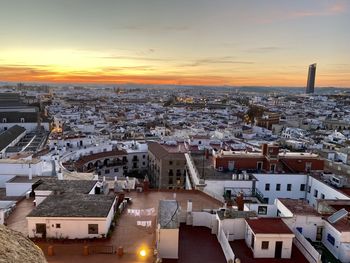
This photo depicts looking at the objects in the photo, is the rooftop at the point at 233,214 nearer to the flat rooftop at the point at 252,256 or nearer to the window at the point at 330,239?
the flat rooftop at the point at 252,256

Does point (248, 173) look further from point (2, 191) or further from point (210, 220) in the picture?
point (2, 191)

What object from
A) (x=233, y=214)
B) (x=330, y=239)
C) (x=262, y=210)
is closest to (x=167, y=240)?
(x=233, y=214)

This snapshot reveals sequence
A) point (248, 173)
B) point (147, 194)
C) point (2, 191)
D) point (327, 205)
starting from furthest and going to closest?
point (248, 173), point (2, 191), point (147, 194), point (327, 205)

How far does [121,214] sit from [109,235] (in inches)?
132

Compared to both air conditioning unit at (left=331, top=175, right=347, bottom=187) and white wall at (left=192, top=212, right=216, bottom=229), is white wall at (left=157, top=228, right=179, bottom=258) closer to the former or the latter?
white wall at (left=192, top=212, right=216, bottom=229)

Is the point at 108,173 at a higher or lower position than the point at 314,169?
lower

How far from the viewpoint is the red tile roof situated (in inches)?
781

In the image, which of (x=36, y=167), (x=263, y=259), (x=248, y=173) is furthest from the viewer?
(x=248, y=173)

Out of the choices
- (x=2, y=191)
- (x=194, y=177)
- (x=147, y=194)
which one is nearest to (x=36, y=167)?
(x=2, y=191)

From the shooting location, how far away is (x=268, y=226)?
2052 centimetres

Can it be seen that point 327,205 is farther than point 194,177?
No

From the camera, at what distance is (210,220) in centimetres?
2225

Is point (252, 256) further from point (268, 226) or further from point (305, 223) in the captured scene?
point (305, 223)

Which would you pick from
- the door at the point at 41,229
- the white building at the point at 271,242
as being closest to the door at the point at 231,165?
the white building at the point at 271,242
